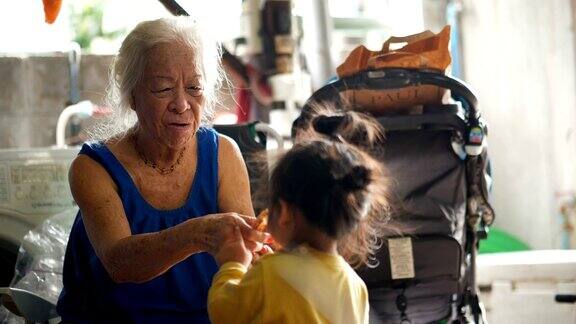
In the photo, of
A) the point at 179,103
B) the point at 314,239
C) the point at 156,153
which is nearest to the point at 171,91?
the point at 179,103

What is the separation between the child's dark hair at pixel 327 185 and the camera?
2.14m

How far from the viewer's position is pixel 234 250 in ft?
7.13

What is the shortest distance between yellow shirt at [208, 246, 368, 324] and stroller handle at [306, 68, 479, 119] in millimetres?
1256

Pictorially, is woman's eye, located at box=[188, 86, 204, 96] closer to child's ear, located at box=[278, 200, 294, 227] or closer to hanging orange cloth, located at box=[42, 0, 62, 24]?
child's ear, located at box=[278, 200, 294, 227]

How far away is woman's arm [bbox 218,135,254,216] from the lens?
8.55 feet

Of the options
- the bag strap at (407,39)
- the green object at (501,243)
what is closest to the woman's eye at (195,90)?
the bag strap at (407,39)

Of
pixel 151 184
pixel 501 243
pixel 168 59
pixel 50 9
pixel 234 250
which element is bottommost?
pixel 501 243

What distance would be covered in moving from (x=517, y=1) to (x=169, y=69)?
4.56 metres

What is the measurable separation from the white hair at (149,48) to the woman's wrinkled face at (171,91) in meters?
0.02

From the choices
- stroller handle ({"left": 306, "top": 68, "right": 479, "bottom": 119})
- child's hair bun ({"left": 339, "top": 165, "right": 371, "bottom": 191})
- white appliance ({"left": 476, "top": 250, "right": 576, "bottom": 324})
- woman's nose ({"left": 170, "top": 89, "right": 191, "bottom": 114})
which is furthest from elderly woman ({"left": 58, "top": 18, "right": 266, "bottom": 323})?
white appliance ({"left": 476, "top": 250, "right": 576, "bottom": 324})

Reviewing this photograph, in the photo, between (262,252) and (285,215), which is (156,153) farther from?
(285,215)

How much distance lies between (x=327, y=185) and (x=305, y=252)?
143 millimetres

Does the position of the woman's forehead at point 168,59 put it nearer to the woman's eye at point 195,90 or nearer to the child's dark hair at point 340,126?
the woman's eye at point 195,90

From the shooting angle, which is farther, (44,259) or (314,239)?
(44,259)
